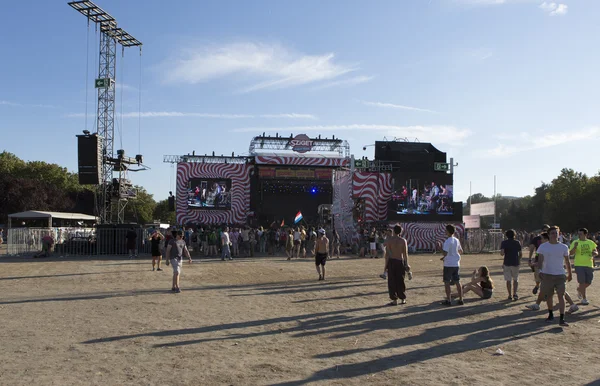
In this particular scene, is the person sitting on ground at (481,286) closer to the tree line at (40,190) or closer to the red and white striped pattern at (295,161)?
the red and white striped pattern at (295,161)

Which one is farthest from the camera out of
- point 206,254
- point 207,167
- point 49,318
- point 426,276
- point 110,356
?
point 207,167

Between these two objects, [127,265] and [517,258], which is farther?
[127,265]

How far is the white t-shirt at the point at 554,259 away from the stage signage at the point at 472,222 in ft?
Answer: 99.4

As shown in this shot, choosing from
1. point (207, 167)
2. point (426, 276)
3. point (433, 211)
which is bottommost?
point (426, 276)

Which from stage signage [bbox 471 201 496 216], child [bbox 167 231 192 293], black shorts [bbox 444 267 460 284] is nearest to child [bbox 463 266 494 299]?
black shorts [bbox 444 267 460 284]

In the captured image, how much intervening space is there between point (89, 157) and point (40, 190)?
32.3 m

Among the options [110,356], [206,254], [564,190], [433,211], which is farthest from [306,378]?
[564,190]

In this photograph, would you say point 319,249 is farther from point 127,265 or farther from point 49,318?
point 127,265

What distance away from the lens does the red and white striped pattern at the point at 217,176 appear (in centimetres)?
4297

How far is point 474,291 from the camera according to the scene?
1133 cm

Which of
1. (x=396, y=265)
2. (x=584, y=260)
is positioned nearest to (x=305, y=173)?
(x=396, y=265)

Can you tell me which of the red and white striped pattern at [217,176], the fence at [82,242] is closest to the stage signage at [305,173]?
the red and white striped pattern at [217,176]

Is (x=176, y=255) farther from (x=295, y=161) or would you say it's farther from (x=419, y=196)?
(x=295, y=161)

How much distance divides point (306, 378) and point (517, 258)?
710 cm
